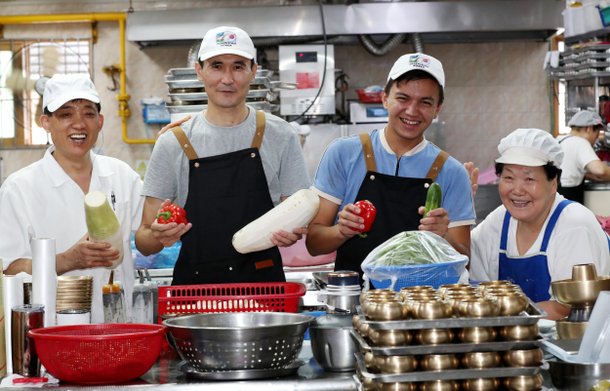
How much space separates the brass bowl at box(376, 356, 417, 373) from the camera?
188 centimetres

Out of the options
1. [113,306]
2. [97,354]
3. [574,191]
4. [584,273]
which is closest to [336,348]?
[97,354]

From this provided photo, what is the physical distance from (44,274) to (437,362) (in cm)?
114

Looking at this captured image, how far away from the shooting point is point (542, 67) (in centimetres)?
989

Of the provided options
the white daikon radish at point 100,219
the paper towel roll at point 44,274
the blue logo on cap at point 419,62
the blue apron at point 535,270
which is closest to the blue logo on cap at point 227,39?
the blue logo on cap at point 419,62

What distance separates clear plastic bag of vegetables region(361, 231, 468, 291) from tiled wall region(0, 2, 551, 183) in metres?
7.18

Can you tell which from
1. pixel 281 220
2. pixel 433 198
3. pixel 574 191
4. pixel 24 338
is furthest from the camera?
pixel 574 191

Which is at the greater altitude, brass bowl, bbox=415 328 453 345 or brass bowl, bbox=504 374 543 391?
brass bowl, bbox=415 328 453 345

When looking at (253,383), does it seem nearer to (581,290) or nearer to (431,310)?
(431,310)

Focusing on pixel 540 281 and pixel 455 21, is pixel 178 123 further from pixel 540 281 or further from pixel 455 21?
pixel 455 21

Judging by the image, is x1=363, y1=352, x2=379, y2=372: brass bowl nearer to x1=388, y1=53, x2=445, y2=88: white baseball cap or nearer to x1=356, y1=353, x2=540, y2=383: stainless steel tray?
x1=356, y1=353, x2=540, y2=383: stainless steel tray

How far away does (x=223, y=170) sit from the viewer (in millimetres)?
3357

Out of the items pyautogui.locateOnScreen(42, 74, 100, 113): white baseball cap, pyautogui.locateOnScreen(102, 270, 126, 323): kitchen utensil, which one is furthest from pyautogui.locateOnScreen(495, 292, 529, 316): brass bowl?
pyautogui.locateOnScreen(42, 74, 100, 113): white baseball cap

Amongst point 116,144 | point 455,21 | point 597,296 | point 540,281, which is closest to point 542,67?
point 455,21

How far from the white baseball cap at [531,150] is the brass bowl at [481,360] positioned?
146 cm
